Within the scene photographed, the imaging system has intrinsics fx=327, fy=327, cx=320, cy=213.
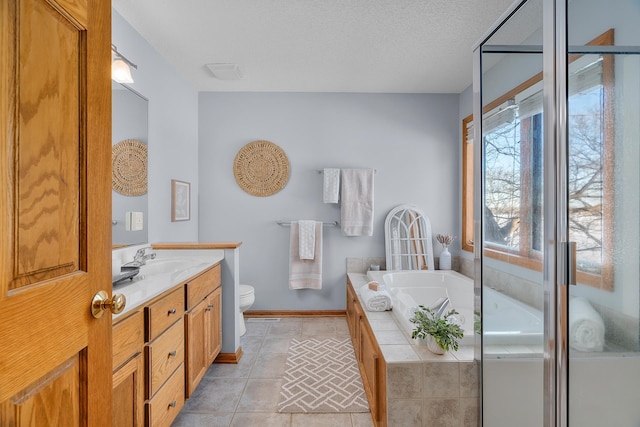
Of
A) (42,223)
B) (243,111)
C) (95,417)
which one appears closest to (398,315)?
(95,417)

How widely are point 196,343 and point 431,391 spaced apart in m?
1.35

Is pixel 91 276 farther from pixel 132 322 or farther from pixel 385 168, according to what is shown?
pixel 385 168

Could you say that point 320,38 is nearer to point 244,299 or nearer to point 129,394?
point 244,299

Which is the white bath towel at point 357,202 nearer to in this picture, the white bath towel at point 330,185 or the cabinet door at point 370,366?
the white bath towel at point 330,185

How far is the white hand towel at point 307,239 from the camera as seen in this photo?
3.35 m

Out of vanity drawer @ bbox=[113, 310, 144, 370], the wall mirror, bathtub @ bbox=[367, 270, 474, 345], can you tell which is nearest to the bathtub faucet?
bathtub @ bbox=[367, 270, 474, 345]

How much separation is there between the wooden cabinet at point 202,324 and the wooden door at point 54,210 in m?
1.04

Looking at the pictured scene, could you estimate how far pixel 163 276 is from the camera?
1.82 m

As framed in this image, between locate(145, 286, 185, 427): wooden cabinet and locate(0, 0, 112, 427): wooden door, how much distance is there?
1.96 feet

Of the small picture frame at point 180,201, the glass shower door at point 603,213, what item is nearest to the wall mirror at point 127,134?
the small picture frame at point 180,201

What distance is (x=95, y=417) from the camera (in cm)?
80

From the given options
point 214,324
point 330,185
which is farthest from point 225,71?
point 214,324

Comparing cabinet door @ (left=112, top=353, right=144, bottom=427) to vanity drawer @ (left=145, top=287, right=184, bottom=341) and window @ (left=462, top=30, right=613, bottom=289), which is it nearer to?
vanity drawer @ (left=145, top=287, right=184, bottom=341)

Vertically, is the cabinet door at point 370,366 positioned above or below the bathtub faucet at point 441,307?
below
